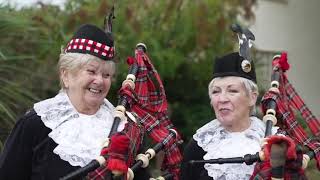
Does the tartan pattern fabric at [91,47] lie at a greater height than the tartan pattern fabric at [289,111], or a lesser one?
greater

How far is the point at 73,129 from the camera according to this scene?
12.1 ft

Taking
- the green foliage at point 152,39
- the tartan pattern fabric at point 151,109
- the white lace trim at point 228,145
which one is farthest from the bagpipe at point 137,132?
the green foliage at point 152,39

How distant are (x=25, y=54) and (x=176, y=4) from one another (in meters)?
2.20

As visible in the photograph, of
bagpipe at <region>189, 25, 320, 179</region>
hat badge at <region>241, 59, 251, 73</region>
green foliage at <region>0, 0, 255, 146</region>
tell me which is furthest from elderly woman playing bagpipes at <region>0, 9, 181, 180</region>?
green foliage at <region>0, 0, 255, 146</region>

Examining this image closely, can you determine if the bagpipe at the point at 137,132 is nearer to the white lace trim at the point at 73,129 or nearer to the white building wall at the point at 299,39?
the white lace trim at the point at 73,129

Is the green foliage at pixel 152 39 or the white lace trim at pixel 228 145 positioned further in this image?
the green foliage at pixel 152 39

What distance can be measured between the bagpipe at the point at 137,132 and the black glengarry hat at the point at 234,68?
1.38 ft

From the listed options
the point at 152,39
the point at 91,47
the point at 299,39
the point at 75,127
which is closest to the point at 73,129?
A: the point at 75,127

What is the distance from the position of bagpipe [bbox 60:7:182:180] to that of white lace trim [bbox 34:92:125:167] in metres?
0.11

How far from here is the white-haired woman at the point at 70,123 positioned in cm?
360

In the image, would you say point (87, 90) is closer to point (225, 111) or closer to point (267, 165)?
point (225, 111)

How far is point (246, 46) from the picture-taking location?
4.05 metres

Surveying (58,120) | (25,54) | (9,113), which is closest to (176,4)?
(25,54)

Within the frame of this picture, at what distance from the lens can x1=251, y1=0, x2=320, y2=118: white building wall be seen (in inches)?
418
